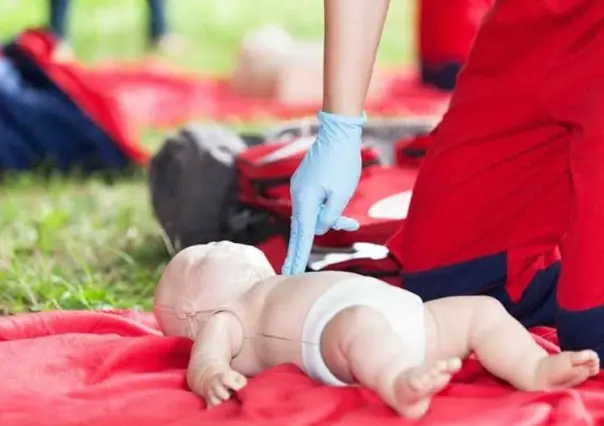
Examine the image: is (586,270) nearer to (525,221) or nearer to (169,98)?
(525,221)

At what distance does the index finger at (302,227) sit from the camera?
1.47 meters

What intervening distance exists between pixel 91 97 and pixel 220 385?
5.74 ft

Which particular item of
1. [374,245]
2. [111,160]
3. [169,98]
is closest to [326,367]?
[374,245]

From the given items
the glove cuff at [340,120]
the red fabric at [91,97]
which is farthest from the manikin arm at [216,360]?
the red fabric at [91,97]

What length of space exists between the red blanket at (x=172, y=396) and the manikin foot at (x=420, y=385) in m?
0.01

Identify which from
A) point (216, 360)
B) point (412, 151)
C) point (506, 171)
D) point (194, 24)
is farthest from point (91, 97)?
point (194, 24)

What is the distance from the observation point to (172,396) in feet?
4.34

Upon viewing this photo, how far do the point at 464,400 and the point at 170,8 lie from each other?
13.1 feet

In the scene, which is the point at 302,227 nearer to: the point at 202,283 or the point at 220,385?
the point at 202,283

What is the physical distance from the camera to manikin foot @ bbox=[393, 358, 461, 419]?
1154 millimetres

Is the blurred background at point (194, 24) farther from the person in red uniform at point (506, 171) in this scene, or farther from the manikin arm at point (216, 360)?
the manikin arm at point (216, 360)

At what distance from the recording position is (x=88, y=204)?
264cm

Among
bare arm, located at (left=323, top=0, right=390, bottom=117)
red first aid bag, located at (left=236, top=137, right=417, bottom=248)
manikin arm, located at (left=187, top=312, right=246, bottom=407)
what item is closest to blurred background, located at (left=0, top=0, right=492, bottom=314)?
red first aid bag, located at (left=236, top=137, right=417, bottom=248)

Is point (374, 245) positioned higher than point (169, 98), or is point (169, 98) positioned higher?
point (374, 245)
